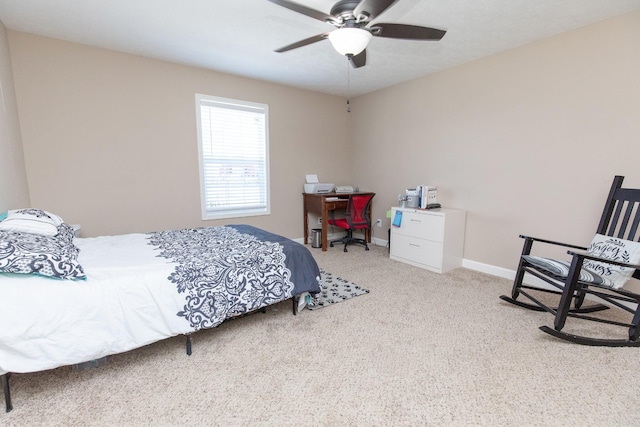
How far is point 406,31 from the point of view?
6.34 feet

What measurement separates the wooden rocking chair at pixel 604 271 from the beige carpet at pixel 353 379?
0.51ft

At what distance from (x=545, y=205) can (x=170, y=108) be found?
4.20 metres

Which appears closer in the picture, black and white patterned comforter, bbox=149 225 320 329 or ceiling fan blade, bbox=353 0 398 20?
ceiling fan blade, bbox=353 0 398 20

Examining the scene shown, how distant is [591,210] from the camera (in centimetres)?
262

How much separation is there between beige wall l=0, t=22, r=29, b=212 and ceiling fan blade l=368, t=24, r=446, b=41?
2.92 meters

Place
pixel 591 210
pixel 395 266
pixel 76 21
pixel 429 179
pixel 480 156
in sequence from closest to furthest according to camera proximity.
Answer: pixel 76 21 → pixel 591 210 → pixel 480 156 → pixel 395 266 → pixel 429 179

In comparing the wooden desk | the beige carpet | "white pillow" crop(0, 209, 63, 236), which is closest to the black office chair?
the wooden desk

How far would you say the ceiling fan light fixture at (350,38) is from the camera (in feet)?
6.00

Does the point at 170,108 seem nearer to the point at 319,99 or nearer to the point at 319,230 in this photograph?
the point at 319,99

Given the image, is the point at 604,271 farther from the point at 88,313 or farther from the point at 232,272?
the point at 88,313

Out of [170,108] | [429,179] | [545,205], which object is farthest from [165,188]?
[545,205]

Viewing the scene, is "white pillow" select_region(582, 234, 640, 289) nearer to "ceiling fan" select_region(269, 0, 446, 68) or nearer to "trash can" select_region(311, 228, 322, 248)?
"ceiling fan" select_region(269, 0, 446, 68)

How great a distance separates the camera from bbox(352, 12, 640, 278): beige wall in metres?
2.44

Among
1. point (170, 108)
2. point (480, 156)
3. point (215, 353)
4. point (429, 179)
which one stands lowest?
point (215, 353)
